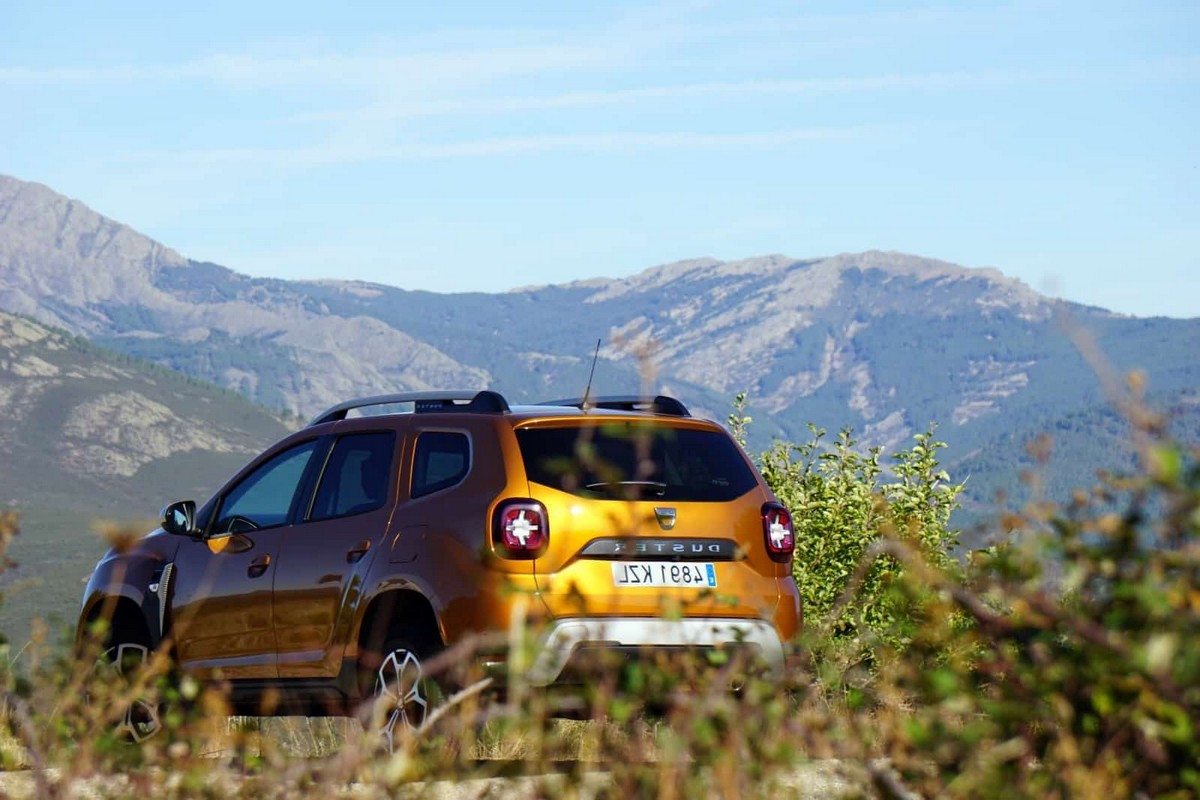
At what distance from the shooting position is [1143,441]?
8.61 ft

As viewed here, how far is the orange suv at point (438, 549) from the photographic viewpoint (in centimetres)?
690

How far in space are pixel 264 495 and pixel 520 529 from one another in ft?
7.99

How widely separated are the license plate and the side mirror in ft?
→ 9.24

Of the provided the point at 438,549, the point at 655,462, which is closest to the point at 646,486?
the point at 655,462

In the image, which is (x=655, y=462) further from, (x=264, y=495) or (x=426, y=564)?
(x=264, y=495)

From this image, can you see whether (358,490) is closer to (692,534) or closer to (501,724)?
(692,534)

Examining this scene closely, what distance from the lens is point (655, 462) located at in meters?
7.50

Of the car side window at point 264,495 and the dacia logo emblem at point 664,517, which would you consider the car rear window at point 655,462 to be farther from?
the car side window at point 264,495

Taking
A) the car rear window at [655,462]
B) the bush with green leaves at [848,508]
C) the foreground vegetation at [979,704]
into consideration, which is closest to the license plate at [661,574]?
the car rear window at [655,462]

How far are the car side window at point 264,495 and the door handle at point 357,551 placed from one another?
37.3 inches

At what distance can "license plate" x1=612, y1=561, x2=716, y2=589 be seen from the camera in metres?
6.95

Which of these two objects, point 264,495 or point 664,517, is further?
point 264,495

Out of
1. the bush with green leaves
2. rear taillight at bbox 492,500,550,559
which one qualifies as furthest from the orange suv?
the bush with green leaves

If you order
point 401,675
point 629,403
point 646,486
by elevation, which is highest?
point 629,403
